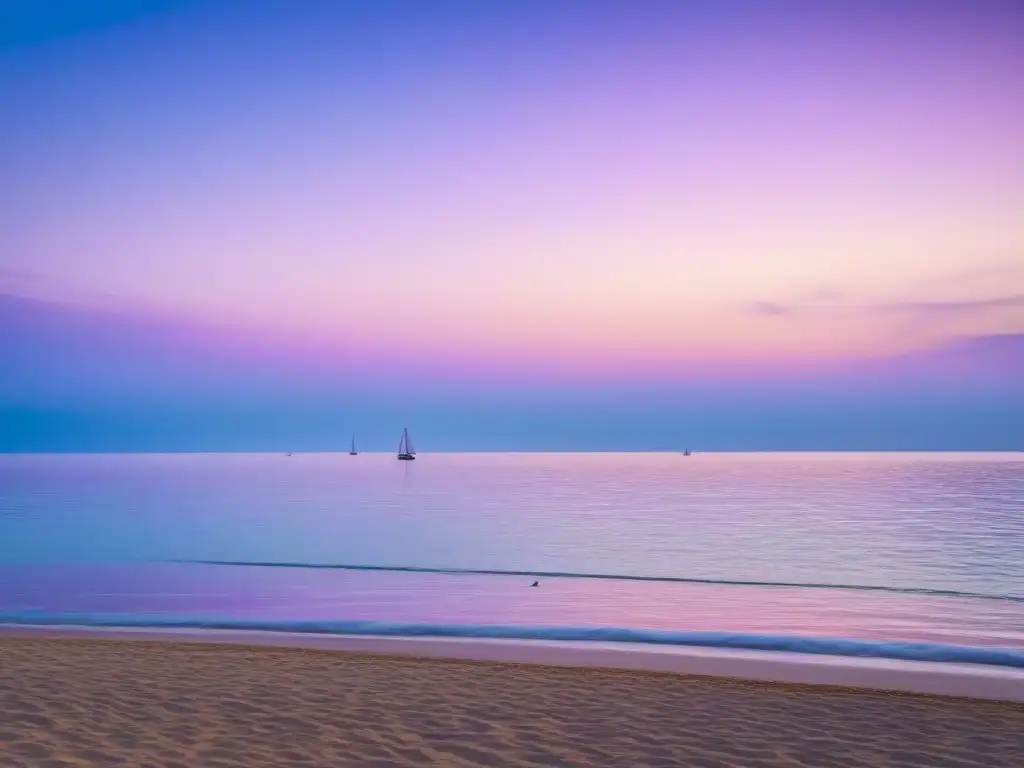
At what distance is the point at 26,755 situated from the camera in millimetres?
7570

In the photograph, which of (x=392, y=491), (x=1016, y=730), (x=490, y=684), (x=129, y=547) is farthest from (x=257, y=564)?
(x=392, y=491)

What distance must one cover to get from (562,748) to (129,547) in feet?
114

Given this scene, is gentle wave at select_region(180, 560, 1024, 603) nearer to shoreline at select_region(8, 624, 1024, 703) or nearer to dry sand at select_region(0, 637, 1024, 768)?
shoreline at select_region(8, 624, 1024, 703)

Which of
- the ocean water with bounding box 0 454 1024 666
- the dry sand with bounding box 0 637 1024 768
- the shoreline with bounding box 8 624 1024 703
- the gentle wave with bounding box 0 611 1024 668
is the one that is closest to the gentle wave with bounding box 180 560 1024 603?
the ocean water with bounding box 0 454 1024 666

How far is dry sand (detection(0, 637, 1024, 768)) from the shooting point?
26.3ft

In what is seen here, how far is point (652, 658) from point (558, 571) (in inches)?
584

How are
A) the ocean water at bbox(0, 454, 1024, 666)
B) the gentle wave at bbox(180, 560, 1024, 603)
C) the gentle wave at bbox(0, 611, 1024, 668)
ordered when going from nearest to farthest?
the gentle wave at bbox(0, 611, 1024, 668) < the ocean water at bbox(0, 454, 1024, 666) < the gentle wave at bbox(180, 560, 1024, 603)

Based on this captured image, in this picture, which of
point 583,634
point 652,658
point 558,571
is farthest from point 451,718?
point 558,571

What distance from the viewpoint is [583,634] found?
54.7ft

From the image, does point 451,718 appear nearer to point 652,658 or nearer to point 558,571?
point 652,658

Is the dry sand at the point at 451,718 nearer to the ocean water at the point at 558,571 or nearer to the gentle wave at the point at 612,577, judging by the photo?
the ocean water at the point at 558,571

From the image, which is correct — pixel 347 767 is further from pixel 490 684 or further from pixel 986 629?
pixel 986 629

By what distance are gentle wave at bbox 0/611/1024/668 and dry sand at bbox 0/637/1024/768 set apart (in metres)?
3.64

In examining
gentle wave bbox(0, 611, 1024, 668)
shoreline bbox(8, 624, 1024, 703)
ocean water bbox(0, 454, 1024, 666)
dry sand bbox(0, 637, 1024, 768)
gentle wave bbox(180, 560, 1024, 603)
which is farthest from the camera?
gentle wave bbox(180, 560, 1024, 603)
